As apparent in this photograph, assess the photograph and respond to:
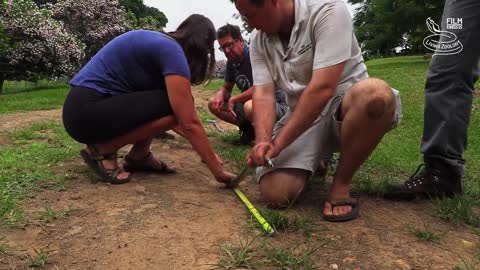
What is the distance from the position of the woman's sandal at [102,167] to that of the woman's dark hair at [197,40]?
70 cm

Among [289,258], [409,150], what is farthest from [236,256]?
[409,150]

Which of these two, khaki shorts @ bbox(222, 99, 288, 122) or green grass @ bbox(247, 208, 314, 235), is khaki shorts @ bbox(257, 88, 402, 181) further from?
khaki shorts @ bbox(222, 99, 288, 122)

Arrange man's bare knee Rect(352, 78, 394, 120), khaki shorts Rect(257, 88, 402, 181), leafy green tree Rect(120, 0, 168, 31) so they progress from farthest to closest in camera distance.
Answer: leafy green tree Rect(120, 0, 168, 31), khaki shorts Rect(257, 88, 402, 181), man's bare knee Rect(352, 78, 394, 120)

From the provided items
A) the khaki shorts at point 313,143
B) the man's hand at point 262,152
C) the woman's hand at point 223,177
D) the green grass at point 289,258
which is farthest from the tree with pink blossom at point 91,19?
the green grass at point 289,258

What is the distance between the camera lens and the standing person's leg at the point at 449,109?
2.50 metres

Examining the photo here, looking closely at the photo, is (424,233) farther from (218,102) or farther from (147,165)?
(218,102)

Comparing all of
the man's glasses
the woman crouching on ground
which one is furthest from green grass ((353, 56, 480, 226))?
the man's glasses

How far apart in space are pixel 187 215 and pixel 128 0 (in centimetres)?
2782

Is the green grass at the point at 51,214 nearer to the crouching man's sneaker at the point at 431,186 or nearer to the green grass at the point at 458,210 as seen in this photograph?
the crouching man's sneaker at the point at 431,186

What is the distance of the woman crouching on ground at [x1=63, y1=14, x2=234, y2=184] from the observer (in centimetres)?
272

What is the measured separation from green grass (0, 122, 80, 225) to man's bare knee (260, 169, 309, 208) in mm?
1167

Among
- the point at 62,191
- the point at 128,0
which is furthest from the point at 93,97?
the point at 128,0

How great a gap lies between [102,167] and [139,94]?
1.62 feet

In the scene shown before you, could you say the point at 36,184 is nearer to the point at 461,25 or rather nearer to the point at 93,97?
the point at 93,97
